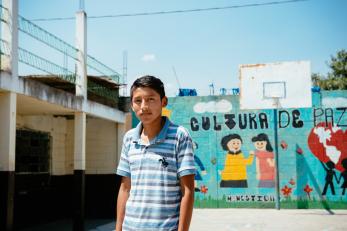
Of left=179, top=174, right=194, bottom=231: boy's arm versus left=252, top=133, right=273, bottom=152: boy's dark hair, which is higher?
left=252, top=133, right=273, bottom=152: boy's dark hair

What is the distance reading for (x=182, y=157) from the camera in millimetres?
2068

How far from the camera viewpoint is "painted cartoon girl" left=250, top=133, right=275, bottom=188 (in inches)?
443

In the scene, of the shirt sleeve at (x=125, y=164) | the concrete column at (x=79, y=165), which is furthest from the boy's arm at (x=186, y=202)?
the concrete column at (x=79, y=165)

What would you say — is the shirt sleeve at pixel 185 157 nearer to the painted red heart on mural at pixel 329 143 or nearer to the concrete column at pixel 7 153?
the concrete column at pixel 7 153

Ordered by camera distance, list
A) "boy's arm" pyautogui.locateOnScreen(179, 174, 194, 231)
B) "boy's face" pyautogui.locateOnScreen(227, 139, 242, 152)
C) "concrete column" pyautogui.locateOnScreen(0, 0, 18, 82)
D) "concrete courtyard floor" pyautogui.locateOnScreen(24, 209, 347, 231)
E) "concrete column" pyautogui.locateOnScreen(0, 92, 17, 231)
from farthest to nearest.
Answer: "boy's face" pyautogui.locateOnScreen(227, 139, 242, 152)
"concrete courtyard floor" pyautogui.locateOnScreen(24, 209, 347, 231)
"concrete column" pyautogui.locateOnScreen(0, 0, 18, 82)
"concrete column" pyautogui.locateOnScreen(0, 92, 17, 231)
"boy's arm" pyautogui.locateOnScreen(179, 174, 194, 231)

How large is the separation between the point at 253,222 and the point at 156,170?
6.73 m

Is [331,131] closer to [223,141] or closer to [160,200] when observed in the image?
[223,141]

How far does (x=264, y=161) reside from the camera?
37.2ft

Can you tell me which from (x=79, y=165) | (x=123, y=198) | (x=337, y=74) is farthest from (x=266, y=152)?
(x=337, y=74)

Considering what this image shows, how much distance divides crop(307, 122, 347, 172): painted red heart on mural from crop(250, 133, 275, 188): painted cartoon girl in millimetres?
1136

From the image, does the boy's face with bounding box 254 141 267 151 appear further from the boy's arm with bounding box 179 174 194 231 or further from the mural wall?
the boy's arm with bounding box 179 174 194 231

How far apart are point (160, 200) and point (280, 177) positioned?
32.1 feet

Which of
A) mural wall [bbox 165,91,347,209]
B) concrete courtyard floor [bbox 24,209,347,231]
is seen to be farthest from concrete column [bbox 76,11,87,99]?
mural wall [bbox 165,91,347,209]

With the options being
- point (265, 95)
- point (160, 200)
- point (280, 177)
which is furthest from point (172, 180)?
point (280, 177)
